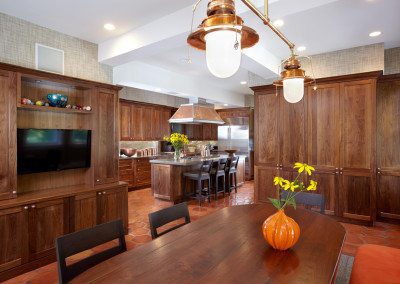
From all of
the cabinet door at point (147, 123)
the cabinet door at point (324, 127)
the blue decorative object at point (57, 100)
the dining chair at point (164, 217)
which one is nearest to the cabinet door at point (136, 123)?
the cabinet door at point (147, 123)

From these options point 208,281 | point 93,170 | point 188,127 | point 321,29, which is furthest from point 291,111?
point 188,127

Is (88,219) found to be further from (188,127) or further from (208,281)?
(188,127)

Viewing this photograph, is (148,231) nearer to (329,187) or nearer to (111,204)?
(111,204)

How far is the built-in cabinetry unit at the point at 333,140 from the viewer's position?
3.73 meters

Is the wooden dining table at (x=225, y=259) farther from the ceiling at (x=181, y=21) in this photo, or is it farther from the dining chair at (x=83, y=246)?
the ceiling at (x=181, y=21)

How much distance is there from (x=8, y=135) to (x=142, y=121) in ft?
14.7

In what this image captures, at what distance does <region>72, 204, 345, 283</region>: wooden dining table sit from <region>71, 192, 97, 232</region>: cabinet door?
6.40 ft

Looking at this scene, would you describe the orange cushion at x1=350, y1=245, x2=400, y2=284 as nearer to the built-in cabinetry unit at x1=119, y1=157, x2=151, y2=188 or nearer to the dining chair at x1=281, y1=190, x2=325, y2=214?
the dining chair at x1=281, y1=190, x2=325, y2=214

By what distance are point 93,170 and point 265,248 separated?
2748mm

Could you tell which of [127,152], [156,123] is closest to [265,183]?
[127,152]

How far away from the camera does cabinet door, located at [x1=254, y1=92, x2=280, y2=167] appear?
4461 mm

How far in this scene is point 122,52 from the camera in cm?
345

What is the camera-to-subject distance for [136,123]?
693 centimetres

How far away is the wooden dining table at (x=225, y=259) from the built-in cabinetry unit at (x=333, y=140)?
2468 mm
